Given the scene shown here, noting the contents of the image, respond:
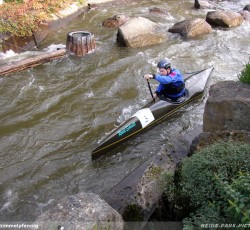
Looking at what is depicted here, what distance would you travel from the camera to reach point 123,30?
1012 cm

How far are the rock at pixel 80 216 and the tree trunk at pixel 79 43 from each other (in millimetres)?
6864

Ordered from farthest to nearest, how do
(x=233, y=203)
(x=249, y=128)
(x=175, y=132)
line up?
(x=175, y=132), (x=249, y=128), (x=233, y=203)

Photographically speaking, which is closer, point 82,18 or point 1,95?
point 1,95

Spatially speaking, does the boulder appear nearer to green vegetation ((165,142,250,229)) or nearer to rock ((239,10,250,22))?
rock ((239,10,250,22))

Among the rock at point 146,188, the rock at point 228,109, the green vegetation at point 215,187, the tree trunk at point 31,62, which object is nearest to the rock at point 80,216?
the rock at point 146,188

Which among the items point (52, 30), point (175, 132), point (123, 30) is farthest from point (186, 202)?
point (52, 30)

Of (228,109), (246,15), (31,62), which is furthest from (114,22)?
(228,109)

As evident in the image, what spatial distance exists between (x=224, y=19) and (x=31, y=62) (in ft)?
23.9

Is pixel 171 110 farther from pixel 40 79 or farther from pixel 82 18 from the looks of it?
pixel 82 18

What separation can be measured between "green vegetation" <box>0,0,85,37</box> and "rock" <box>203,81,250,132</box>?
747 centimetres

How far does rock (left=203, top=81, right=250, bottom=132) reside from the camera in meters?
4.02

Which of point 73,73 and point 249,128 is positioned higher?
point 249,128

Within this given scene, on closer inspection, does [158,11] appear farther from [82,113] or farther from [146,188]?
[146,188]

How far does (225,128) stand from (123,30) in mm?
6744
